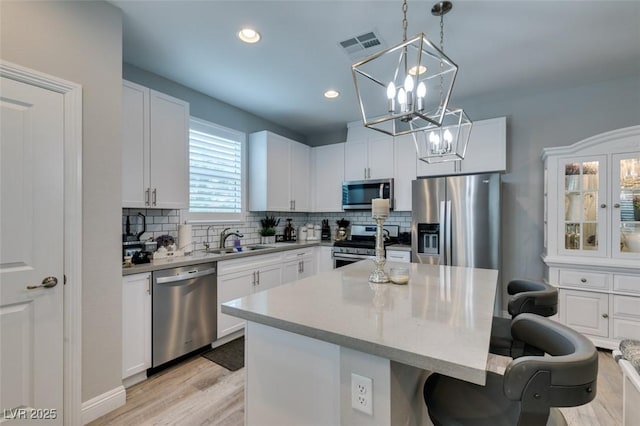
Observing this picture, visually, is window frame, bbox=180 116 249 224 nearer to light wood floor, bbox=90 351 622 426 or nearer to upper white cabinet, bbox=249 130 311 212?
upper white cabinet, bbox=249 130 311 212

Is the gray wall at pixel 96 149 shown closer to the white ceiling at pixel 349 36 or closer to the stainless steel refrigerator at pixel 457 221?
the white ceiling at pixel 349 36

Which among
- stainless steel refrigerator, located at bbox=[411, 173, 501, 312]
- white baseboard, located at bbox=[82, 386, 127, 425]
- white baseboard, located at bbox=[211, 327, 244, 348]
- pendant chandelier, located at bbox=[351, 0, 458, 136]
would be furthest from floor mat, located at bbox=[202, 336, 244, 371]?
pendant chandelier, located at bbox=[351, 0, 458, 136]

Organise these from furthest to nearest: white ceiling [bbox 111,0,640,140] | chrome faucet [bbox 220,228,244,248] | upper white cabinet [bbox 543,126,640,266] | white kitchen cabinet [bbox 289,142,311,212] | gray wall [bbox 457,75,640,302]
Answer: white kitchen cabinet [bbox 289,142,311,212], chrome faucet [bbox 220,228,244,248], gray wall [bbox 457,75,640,302], upper white cabinet [bbox 543,126,640,266], white ceiling [bbox 111,0,640,140]

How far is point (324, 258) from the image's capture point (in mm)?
4305

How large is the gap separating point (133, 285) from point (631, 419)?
3.08 m

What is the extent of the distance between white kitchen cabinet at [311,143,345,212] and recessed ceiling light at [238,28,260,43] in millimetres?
2328

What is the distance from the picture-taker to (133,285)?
2266 mm

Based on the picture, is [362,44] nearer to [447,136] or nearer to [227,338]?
[447,136]

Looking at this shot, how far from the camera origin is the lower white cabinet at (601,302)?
8.85ft

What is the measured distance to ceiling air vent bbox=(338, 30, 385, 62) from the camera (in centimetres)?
237

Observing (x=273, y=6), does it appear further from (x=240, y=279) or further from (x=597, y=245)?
(x=597, y=245)

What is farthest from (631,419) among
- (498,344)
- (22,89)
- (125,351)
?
(22,89)

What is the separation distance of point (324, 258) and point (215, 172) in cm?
192

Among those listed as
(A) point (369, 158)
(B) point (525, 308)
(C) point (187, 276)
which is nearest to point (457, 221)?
(A) point (369, 158)
